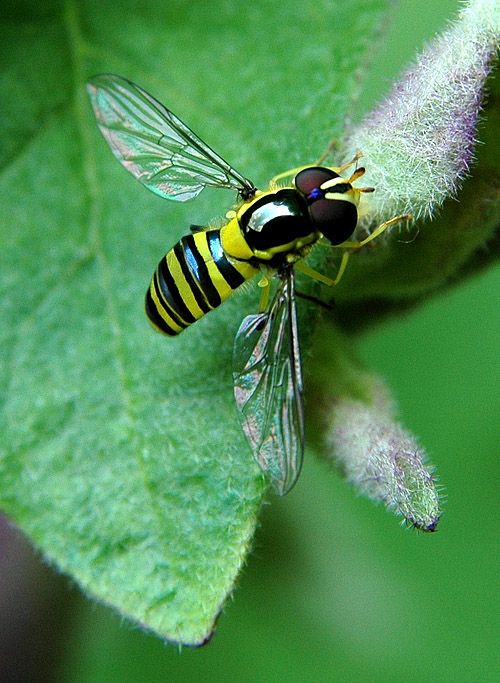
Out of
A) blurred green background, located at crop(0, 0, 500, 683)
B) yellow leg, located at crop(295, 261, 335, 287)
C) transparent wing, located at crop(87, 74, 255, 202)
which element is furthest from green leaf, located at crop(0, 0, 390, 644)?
blurred green background, located at crop(0, 0, 500, 683)

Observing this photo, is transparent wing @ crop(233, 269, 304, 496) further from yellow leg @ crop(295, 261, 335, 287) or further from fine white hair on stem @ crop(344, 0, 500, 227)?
fine white hair on stem @ crop(344, 0, 500, 227)

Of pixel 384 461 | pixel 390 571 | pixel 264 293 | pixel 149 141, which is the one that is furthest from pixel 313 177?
pixel 390 571

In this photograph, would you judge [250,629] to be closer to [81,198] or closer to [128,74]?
[81,198]

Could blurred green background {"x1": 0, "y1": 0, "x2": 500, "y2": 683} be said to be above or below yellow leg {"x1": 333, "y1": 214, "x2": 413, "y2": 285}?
below

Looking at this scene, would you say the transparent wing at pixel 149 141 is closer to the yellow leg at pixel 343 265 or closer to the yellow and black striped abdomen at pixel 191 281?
the yellow and black striped abdomen at pixel 191 281

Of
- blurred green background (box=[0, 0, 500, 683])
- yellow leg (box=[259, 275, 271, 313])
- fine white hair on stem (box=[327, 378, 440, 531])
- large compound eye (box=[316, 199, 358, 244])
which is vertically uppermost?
large compound eye (box=[316, 199, 358, 244])

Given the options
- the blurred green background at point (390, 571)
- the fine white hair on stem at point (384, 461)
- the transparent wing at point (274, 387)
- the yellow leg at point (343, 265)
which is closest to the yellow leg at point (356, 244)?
the yellow leg at point (343, 265)

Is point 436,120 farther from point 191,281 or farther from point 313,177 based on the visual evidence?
point 191,281
